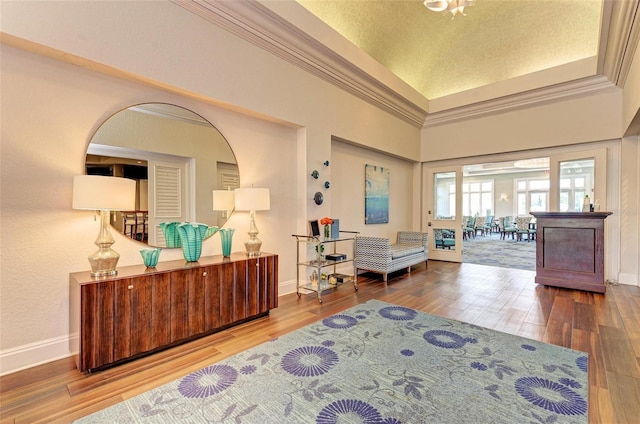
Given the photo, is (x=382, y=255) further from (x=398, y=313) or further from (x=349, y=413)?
(x=349, y=413)

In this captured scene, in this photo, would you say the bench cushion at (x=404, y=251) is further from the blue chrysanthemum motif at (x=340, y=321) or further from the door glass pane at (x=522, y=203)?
the door glass pane at (x=522, y=203)

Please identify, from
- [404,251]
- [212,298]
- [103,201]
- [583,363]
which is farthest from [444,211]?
[103,201]

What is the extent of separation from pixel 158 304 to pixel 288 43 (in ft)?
11.0

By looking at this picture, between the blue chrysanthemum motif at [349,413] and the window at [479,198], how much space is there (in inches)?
631

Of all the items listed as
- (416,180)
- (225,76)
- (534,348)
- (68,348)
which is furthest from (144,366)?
(416,180)

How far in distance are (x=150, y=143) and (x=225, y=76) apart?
1108mm

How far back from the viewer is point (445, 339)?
272 centimetres

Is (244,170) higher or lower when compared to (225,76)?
lower

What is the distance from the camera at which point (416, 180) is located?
24.1 ft

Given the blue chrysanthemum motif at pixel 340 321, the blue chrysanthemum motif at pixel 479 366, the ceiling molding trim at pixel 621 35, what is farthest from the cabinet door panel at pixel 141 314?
the ceiling molding trim at pixel 621 35

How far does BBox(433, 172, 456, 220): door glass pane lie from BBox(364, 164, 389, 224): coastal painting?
158cm

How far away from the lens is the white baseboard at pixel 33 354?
2136 mm

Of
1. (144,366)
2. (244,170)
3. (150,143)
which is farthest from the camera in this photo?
(244,170)

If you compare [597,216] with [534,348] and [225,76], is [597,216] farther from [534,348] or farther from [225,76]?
[225,76]
